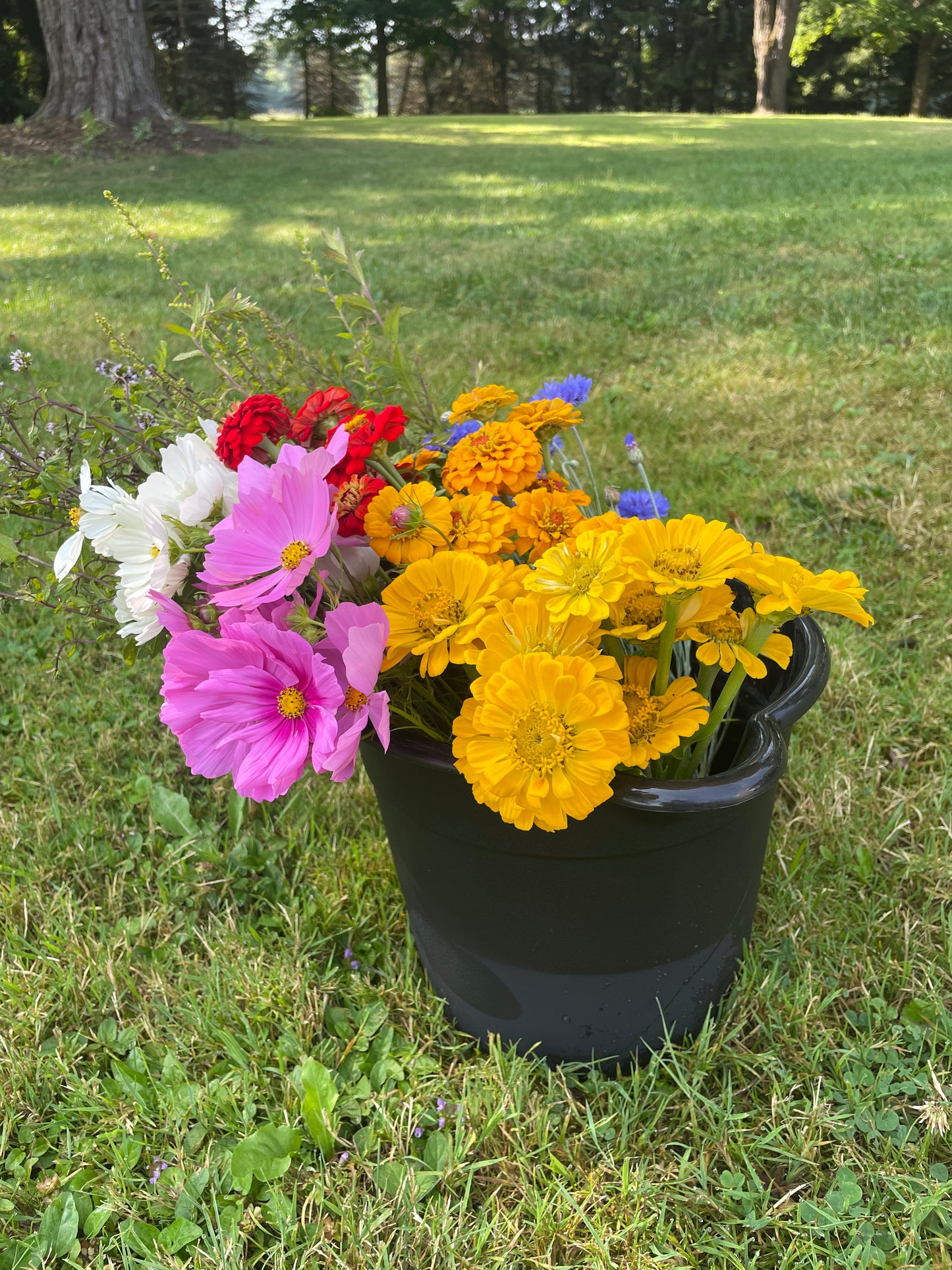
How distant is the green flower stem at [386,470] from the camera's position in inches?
37.9

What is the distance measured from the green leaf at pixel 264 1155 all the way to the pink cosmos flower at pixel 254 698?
0.56 m

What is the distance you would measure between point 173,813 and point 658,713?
1091mm

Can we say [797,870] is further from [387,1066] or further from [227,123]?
[227,123]

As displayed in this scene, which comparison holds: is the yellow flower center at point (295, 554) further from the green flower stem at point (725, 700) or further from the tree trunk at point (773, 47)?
the tree trunk at point (773, 47)

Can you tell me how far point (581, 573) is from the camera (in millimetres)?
760

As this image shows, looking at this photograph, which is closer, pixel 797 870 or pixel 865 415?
pixel 797 870

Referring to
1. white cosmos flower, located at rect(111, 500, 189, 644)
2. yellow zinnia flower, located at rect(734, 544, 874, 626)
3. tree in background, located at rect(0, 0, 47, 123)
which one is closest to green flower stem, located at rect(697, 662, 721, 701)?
yellow zinnia flower, located at rect(734, 544, 874, 626)

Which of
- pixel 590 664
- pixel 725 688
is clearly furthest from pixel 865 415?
pixel 590 664

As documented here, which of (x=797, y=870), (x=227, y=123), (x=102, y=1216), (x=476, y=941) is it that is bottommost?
(x=102, y=1216)

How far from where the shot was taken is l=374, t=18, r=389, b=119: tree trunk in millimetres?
24156

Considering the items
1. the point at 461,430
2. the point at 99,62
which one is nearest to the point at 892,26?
the point at 99,62

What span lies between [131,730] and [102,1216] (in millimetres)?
1033

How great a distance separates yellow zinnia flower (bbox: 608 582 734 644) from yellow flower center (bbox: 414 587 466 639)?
0.50ft

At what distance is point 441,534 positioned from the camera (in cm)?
90
